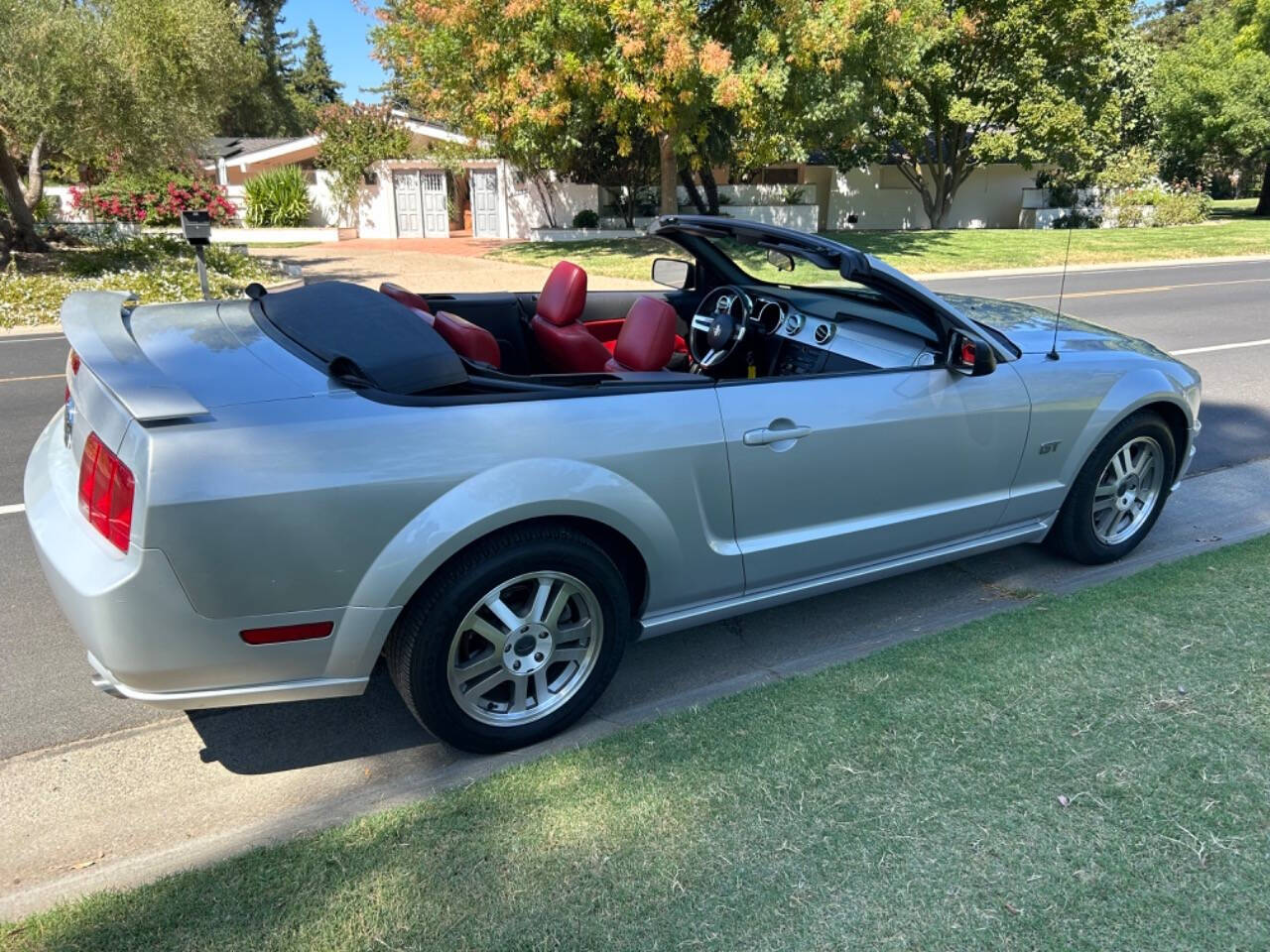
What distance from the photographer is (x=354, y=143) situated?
30609 mm

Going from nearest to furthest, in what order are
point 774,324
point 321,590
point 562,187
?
1. point 321,590
2. point 774,324
3. point 562,187

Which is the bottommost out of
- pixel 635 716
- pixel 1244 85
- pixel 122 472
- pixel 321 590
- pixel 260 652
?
pixel 635 716

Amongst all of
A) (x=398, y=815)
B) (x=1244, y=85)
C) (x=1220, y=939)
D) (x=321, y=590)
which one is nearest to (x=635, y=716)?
(x=398, y=815)

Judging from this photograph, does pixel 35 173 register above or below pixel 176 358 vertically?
above

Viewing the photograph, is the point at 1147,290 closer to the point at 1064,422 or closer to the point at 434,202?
the point at 1064,422

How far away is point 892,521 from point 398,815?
2.13 meters

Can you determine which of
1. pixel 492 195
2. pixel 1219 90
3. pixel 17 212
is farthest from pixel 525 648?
pixel 1219 90

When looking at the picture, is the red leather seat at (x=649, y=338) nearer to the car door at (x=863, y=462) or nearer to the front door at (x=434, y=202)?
the car door at (x=863, y=462)

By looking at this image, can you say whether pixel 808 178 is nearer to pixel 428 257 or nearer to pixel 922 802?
pixel 428 257

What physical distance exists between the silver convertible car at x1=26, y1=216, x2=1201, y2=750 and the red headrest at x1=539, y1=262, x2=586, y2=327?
0.01 m

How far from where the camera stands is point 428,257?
2388 centimetres

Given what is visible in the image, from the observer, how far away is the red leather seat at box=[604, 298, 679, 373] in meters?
3.70

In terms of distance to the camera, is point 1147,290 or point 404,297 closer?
point 404,297

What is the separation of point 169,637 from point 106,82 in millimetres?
16750
